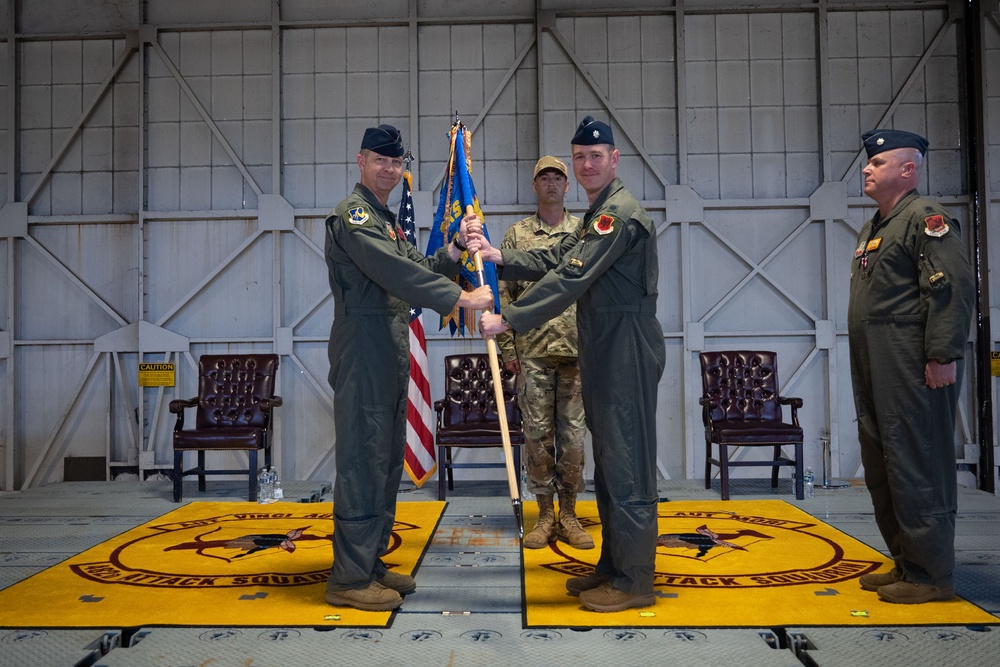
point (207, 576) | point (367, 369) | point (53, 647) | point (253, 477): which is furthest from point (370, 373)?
point (253, 477)

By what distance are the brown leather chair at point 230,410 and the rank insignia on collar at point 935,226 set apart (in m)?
4.30

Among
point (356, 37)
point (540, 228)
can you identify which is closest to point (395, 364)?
point (540, 228)

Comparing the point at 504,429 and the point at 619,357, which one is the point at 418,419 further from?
the point at 619,357

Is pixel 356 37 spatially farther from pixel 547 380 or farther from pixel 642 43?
pixel 547 380

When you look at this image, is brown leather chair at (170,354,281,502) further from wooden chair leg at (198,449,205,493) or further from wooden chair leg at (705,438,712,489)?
wooden chair leg at (705,438,712,489)

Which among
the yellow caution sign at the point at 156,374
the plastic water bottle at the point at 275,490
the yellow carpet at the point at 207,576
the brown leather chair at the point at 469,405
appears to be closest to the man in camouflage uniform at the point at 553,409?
the yellow carpet at the point at 207,576

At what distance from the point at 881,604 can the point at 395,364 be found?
1.99 metres

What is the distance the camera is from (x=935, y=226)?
9.66 feet

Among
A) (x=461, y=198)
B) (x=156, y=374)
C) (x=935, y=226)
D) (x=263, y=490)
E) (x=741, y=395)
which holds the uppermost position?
(x=461, y=198)

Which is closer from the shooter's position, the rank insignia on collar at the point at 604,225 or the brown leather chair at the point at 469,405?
the rank insignia on collar at the point at 604,225

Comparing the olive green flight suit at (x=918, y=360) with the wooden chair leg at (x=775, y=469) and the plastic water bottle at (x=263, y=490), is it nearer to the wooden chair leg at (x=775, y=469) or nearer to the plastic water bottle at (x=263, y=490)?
the wooden chair leg at (x=775, y=469)

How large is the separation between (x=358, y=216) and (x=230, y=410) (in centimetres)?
339

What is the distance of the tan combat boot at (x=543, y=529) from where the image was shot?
395 cm

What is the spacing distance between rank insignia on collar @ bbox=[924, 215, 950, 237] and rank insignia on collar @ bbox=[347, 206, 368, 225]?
6.91 ft
